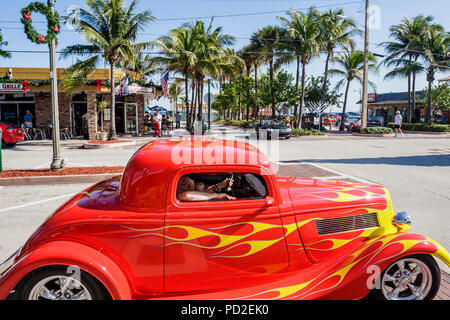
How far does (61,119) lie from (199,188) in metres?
24.4

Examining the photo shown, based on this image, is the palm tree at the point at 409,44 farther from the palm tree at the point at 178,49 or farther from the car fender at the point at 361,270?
the car fender at the point at 361,270

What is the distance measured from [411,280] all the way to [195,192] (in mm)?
2112

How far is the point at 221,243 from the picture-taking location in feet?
8.74

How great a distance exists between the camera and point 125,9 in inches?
701

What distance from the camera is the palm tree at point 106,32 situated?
1723 centimetres

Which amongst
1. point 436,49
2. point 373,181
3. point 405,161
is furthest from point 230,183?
point 436,49

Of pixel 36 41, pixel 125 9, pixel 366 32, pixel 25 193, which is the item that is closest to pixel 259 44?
pixel 366 32

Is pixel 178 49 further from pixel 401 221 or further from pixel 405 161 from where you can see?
pixel 401 221

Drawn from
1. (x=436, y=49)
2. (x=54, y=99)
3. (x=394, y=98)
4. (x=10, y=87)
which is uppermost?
(x=436, y=49)

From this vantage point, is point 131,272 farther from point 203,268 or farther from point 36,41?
point 36,41

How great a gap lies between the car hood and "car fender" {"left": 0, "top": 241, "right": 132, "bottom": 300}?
5.16 feet

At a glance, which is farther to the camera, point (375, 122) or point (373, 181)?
point (375, 122)

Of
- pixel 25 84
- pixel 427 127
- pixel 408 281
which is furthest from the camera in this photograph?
pixel 427 127

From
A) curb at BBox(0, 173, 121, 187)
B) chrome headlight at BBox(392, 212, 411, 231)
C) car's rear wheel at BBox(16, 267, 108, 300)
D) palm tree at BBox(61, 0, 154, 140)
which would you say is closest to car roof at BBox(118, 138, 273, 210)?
car's rear wheel at BBox(16, 267, 108, 300)
